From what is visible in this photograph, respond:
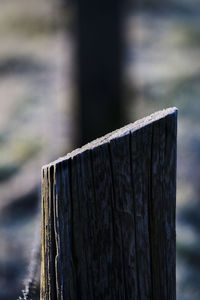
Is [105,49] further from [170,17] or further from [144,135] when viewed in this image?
[170,17]

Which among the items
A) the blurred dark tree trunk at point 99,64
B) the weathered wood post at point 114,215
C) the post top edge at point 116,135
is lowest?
the weathered wood post at point 114,215

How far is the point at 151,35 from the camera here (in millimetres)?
8469

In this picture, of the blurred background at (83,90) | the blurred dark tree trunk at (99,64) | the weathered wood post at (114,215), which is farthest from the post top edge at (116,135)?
the blurred dark tree trunk at (99,64)

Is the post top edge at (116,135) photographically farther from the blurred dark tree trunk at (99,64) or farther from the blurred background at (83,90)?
the blurred dark tree trunk at (99,64)

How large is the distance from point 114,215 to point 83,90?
8.44 ft

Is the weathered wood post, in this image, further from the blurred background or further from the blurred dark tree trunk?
the blurred dark tree trunk

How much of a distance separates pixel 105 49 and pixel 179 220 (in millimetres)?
1294

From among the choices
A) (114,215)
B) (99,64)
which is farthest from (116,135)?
(99,64)

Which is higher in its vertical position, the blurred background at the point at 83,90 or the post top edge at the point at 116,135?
the blurred background at the point at 83,90

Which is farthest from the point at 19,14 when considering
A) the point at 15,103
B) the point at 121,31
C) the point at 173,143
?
the point at 173,143

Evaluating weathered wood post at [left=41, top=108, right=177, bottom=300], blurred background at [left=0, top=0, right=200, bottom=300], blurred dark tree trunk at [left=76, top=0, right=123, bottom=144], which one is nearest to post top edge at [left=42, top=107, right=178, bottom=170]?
weathered wood post at [left=41, top=108, right=177, bottom=300]

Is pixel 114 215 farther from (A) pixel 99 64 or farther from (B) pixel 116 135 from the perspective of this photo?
(A) pixel 99 64

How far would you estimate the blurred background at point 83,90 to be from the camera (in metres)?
3.95

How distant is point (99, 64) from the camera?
4.04 m
